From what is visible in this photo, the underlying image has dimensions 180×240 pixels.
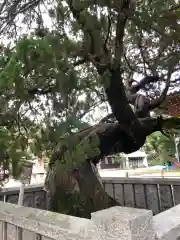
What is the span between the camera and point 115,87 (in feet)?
6.43

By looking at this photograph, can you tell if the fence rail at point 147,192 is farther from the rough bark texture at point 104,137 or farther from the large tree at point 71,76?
the large tree at point 71,76

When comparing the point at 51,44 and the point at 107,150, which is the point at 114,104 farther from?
the point at 51,44

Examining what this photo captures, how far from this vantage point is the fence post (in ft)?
2.65

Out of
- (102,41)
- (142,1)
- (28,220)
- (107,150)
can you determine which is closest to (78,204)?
(107,150)

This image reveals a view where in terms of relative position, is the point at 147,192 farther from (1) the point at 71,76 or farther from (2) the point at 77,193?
(1) the point at 71,76

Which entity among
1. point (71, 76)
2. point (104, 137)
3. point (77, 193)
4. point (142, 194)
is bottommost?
point (142, 194)

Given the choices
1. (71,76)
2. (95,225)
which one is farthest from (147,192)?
(95,225)

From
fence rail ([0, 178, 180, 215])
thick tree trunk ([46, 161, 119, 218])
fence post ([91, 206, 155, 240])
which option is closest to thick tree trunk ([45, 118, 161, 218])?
thick tree trunk ([46, 161, 119, 218])

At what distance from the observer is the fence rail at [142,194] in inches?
120

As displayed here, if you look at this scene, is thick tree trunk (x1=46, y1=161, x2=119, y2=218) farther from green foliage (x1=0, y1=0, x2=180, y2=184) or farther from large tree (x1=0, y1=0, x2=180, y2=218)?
green foliage (x1=0, y1=0, x2=180, y2=184)

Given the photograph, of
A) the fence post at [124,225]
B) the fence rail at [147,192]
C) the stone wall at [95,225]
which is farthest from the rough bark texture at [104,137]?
the fence rail at [147,192]

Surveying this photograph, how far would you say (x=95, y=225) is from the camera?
92cm

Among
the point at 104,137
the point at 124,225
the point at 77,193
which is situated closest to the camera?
the point at 124,225

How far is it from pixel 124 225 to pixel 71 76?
84 cm
